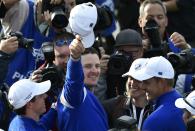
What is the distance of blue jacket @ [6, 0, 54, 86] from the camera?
785cm

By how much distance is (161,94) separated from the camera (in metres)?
6.61

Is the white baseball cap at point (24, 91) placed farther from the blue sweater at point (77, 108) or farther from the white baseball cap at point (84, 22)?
the white baseball cap at point (84, 22)

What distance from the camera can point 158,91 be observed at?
6.63 meters

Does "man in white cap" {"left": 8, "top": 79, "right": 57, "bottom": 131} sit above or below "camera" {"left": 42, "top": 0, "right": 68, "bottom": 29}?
below

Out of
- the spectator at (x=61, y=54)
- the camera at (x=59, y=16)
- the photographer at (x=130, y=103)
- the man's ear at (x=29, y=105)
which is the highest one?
the camera at (x=59, y=16)

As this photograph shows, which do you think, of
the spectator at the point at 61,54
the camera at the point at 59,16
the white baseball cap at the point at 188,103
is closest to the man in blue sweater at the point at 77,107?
the spectator at the point at 61,54

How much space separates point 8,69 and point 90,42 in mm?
939

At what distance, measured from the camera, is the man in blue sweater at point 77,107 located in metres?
6.32

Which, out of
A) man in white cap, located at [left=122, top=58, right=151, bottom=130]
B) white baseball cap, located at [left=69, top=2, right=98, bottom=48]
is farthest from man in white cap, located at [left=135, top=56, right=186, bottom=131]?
white baseball cap, located at [left=69, top=2, right=98, bottom=48]

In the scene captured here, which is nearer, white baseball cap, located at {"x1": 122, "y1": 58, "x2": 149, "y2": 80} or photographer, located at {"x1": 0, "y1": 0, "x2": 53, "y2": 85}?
white baseball cap, located at {"x1": 122, "y1": 58, "x2": 149, "y2": 80}

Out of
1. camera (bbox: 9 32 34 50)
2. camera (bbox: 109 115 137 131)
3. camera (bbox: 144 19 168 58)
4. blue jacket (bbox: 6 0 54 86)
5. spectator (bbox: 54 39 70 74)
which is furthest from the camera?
blue jacket (bbox: 6 0 54 86)

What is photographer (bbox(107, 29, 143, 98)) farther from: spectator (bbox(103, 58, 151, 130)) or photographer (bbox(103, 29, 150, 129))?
spectator (bbox(103, 58, 151, 130))

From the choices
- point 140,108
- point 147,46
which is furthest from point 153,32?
point 140,108

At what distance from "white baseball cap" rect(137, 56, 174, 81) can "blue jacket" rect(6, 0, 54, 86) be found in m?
1.52
